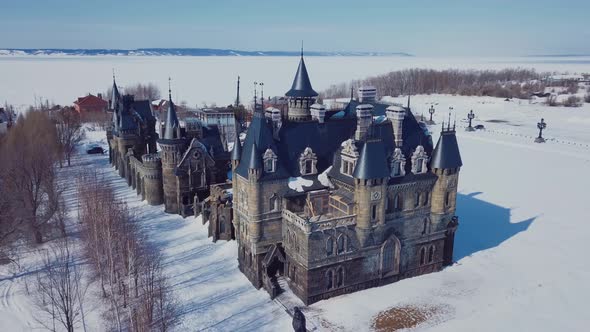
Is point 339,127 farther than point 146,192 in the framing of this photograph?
No

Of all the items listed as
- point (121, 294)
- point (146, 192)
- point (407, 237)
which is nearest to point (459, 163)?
point (407, 237)

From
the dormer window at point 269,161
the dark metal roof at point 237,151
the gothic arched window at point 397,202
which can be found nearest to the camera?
the dormer window at point 269,161

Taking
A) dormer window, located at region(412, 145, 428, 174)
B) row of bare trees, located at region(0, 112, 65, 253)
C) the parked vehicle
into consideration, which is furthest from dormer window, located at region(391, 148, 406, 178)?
the parked vehicle

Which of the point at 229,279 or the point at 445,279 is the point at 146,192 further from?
the point at 445,279

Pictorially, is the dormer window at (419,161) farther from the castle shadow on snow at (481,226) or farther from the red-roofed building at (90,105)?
the red-roofed building at (90,105)

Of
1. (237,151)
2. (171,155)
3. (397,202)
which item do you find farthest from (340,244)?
(171,155)

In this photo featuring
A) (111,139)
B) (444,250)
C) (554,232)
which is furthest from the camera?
(111,139)

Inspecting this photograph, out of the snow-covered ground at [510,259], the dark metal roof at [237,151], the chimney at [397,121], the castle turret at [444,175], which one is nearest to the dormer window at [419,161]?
the castle turret at [444,175]
